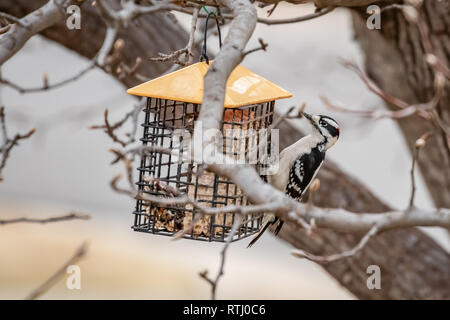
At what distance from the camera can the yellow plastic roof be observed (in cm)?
237

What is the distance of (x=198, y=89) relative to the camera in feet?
7.85

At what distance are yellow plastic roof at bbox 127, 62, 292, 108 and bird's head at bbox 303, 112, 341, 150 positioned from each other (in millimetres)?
786

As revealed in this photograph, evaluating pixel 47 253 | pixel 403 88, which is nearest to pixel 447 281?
pixel 403 88

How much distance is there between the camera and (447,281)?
4410 millimetres

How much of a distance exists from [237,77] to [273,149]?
36.9 inches

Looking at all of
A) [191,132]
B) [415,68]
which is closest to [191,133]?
[191,132]

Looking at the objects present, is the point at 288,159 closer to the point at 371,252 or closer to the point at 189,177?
the point at 189,177

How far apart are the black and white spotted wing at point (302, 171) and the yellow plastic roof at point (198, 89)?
35.9 inches

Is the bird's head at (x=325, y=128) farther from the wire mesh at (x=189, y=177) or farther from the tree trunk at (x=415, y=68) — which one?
the tree trunk at (x=415, y=68)

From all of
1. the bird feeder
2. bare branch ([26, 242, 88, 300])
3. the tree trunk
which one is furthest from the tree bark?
bare branch ([26, 242, 88, 300])

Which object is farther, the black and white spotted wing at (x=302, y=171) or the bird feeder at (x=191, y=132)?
the black and white spotted wing at (x=302, y=171)

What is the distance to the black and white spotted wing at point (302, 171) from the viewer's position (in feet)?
11.3

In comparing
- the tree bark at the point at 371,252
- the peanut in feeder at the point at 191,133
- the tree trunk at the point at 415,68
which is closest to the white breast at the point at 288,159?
the peanut in feeder at the point at 191,133

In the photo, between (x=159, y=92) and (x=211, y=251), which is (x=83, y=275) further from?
(x=159, y=92)
